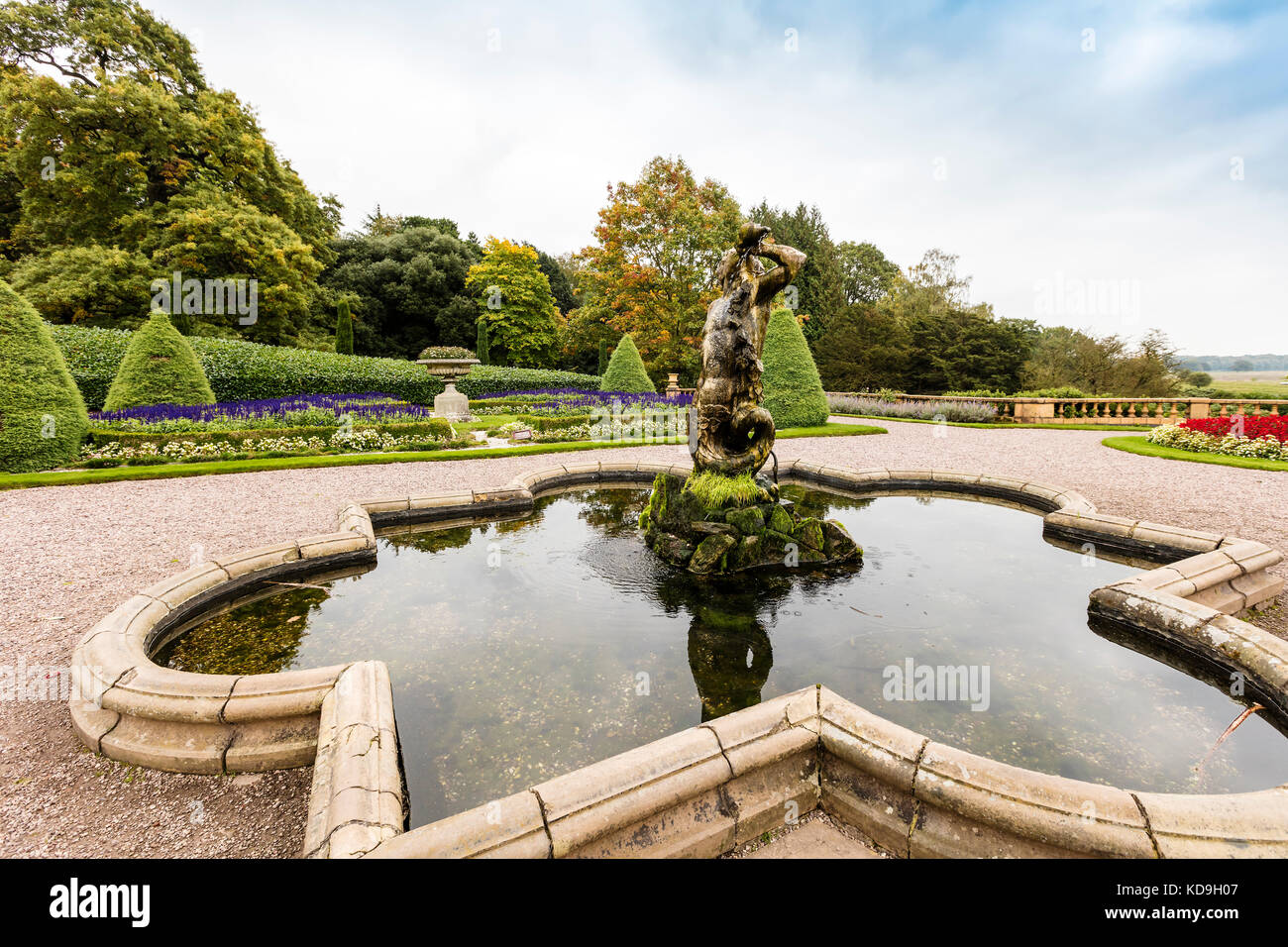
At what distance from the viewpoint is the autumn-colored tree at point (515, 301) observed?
117 feet

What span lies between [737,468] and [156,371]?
15.2 m

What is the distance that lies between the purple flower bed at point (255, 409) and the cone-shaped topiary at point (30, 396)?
5.61 feet

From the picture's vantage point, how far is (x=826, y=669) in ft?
12.7

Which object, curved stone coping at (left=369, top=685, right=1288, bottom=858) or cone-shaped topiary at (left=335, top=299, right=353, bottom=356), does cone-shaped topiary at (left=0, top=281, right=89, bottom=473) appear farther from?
cone-shaped topiary at (left=335, top=299, right=353, bottom=356)

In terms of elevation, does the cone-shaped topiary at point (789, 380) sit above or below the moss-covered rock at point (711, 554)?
above

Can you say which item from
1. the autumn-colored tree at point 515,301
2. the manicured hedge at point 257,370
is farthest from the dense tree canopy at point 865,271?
the manicured hedge at point 257,370

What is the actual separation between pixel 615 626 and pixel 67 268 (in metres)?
28.5

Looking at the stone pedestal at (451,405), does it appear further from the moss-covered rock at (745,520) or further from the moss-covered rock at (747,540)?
the moss-covered rock at (745,520)

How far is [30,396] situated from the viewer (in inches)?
384

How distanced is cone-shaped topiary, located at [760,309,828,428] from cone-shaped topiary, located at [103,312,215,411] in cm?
1618

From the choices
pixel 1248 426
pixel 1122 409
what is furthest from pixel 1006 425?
pixel 1248 426

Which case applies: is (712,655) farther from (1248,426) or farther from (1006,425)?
(1006,425)
